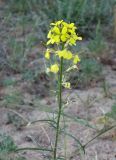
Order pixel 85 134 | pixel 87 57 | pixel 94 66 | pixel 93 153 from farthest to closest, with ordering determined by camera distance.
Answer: pixel 87 57, pixel 94 66, pixel 85 134, pixel 93 153

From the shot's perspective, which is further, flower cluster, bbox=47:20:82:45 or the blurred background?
the blurred background

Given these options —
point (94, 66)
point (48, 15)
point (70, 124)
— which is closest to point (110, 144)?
point (70, 124)

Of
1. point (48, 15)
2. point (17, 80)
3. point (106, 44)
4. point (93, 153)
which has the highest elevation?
point (48, 15)

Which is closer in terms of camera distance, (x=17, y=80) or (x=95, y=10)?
(x=17, y=80)

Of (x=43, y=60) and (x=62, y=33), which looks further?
(x=43, y=60)

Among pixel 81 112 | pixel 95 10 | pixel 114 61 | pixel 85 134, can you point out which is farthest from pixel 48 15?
pixel 85 134

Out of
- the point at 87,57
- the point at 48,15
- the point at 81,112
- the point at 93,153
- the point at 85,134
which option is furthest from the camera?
A: the point at 48,15

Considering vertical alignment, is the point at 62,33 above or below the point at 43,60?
above

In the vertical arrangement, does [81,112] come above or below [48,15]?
below

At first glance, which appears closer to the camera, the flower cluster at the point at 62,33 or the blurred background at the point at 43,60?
the flower cluster at the point at 62,33

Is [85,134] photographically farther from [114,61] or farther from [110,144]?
[114,61]
